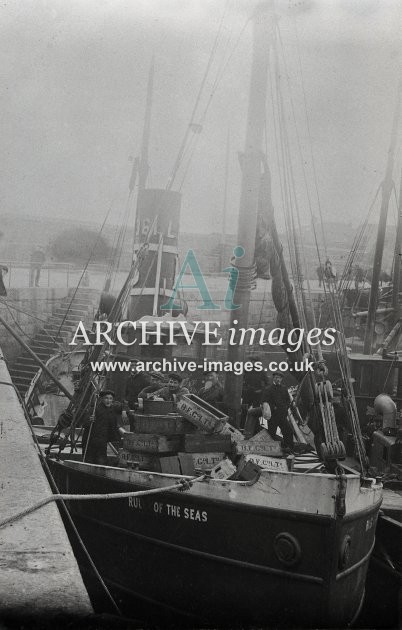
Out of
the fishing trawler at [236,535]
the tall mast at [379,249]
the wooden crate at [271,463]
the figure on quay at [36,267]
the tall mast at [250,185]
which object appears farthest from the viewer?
the figure on quay at [36,267]

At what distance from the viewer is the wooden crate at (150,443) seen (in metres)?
8.48

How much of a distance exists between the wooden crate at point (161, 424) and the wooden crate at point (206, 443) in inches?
6.3

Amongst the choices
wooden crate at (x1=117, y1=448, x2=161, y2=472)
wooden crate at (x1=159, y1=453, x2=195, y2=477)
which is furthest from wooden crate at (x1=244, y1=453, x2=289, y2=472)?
wooden crate at (x1=117, y1=448, x2=161, y2=472)

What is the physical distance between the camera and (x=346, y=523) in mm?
7379

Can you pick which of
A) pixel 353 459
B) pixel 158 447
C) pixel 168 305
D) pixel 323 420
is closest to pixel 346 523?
pixel 323 420

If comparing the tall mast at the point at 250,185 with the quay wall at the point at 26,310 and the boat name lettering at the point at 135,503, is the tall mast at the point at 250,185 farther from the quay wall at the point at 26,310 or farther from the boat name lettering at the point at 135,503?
the quay wall at the point at 26,310

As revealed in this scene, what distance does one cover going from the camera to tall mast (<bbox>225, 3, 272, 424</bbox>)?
10805mm

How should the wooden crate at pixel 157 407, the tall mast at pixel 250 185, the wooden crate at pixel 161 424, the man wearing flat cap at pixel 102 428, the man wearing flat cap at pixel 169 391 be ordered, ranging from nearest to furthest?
the wooden crate at pixel 161 424, the wooden crate at pixel 157 407, the man wearing flat cap at pixel 102 428, the man wearing flat cap at pixel 169 391, the tall mast at pixel 250 185

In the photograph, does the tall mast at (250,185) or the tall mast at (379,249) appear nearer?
the tall mast at (250,185)

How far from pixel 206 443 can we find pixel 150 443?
2.46ft

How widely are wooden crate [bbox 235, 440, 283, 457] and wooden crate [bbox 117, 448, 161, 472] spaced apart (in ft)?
3.71

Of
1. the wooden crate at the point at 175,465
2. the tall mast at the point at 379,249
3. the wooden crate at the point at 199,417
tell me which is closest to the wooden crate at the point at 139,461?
the wooden crate at the point at 175,465

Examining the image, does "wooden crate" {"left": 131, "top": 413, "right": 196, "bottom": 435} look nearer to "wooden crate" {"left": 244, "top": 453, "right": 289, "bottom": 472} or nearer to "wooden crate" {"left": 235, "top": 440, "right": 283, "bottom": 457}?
"wooden crate" {"left": 235, "top": 440, "right": 283, "bottom": 457}

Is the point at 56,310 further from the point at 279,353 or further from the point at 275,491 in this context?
the point at 275,491
